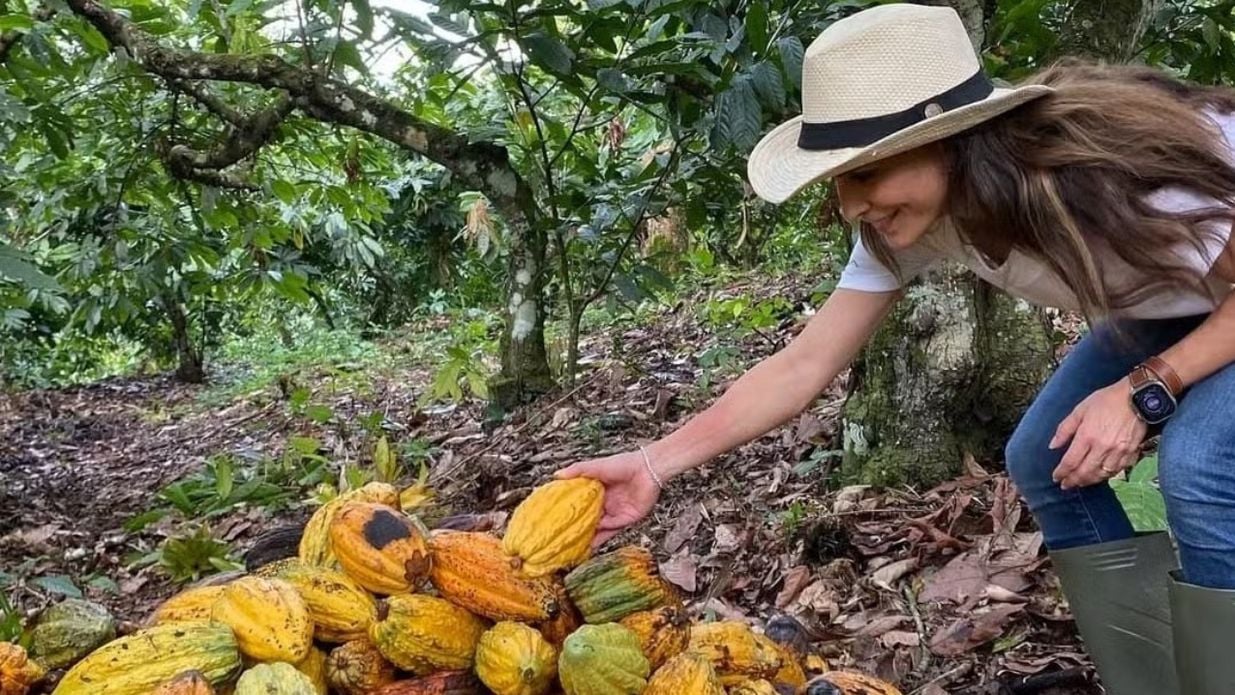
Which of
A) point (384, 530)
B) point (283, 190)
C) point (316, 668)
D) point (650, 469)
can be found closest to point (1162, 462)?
point (650, 469)

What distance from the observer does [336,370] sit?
7.74 meters

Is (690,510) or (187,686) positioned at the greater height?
(187,686)

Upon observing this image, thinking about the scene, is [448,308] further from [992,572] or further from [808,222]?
[992,572]

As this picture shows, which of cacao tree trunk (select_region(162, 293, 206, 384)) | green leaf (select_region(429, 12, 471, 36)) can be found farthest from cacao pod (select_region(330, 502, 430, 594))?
cacao tree trunk (select_region(162, 293, 206, 384))

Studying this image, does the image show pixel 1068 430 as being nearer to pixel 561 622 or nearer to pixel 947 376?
pixel 561 622

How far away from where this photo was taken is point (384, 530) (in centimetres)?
139

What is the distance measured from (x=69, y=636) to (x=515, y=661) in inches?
24.5

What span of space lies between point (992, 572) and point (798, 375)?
841 mm

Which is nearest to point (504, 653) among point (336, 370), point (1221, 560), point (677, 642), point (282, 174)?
point (677, 642)

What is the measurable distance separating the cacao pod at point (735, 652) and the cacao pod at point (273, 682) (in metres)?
0.50

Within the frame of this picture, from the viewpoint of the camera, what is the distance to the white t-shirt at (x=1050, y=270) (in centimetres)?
148

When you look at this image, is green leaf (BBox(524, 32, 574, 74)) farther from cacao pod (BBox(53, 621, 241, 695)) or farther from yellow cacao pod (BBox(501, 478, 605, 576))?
cacao pod (BBox(53, 621, 241, 695))

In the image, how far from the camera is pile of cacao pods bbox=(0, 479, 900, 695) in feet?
4.03

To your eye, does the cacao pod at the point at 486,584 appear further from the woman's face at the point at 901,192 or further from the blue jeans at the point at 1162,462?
the blue jeans at the point at 1162,462
